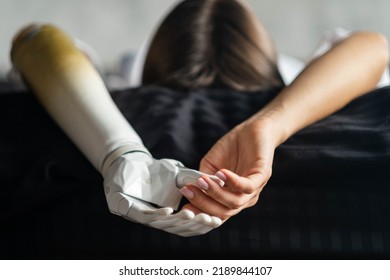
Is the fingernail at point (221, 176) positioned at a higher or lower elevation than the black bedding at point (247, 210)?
higher

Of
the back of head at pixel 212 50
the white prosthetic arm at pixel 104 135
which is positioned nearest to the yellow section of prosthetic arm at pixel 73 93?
the white prosthetic arm at pixel 104 135

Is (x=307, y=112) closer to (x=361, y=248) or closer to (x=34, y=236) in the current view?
(x=361, y=248)

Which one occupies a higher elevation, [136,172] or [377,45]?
[377,45]

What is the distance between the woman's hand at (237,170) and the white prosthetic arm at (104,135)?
A: 0.02 m

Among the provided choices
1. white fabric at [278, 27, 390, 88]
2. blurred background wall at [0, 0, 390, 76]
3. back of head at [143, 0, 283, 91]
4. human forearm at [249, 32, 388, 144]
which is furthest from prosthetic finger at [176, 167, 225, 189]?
blurred background wall at [0, 0, 390, 76]

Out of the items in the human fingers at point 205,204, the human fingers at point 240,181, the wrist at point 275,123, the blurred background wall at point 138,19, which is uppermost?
the wrist at point 275,123

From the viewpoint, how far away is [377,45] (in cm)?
76

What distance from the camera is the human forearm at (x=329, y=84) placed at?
0.63 m

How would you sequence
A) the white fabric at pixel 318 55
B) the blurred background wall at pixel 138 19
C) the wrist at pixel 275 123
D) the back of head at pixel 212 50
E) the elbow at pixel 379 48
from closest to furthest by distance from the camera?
the wrist at pixel 275 123
the elbow at pixel 379 48
the back of head at pixel 212 50
the white fabric at pixel 318 55
the blurred background wall at pixel 138 19

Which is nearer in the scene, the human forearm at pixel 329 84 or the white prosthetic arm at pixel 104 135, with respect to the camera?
the white prosthetic arm at pixel 104 135

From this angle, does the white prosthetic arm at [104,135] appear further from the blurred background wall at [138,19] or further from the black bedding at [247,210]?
the blurred background wall at [138,19]

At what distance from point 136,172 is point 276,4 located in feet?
4.27

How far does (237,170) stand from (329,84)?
0.62 ft

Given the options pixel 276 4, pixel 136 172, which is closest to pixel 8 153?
pixel 136 172
